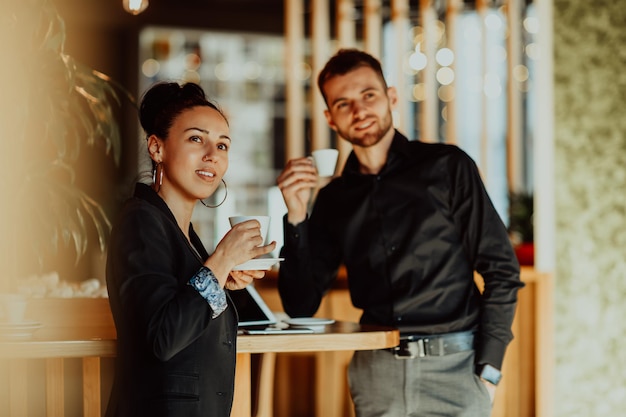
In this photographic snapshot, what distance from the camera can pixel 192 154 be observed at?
181 cm

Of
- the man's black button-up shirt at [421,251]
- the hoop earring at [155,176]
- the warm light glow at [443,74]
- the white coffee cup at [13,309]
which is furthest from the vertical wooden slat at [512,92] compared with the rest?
the white coffee cup at [13,309]

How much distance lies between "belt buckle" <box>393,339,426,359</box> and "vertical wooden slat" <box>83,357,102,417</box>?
811mm

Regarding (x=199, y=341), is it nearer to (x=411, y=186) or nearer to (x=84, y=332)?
(x=84, y=332)

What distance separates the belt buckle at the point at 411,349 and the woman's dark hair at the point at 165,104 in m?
0.85

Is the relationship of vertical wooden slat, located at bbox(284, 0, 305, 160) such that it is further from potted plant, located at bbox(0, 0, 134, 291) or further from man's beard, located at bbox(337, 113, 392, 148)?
man's beard, located at bbox(337, 113, 392, 148)

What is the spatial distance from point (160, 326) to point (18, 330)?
1.89ft

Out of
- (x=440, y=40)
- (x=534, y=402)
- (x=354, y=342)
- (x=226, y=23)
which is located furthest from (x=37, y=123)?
(x=226, y=23)

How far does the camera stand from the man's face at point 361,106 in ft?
7.82

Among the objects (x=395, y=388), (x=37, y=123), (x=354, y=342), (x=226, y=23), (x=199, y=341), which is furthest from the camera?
(x=226, y=23)

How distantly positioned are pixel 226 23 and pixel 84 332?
6.88 metres

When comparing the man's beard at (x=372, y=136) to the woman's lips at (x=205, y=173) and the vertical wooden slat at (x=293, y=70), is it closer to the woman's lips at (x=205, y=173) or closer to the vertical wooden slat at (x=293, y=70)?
the woman's lips at (x=205, y=173)

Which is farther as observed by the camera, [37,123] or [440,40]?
[440,40]

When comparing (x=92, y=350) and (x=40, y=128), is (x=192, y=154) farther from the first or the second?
(x=40, y=128)

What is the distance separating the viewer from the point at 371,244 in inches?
94.7
